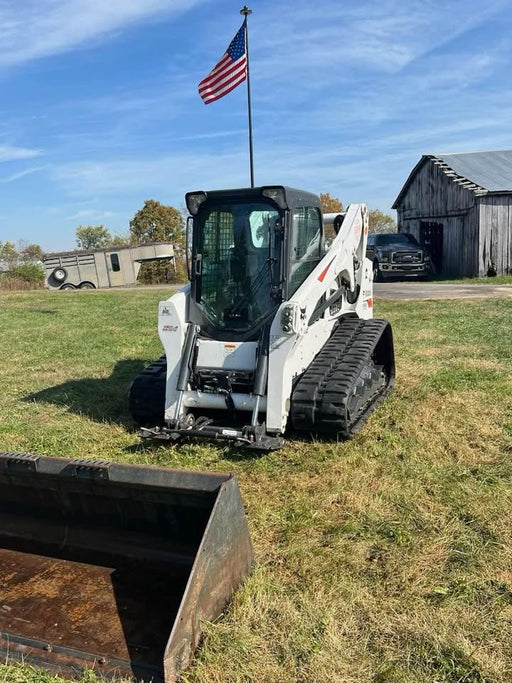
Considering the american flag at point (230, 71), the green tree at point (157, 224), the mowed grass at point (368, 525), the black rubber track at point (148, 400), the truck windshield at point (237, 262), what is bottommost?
the mowed grass at point (368, 525)

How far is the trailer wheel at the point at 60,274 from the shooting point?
3325cm

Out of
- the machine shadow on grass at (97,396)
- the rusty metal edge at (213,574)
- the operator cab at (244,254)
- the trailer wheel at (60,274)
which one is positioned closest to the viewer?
the rusty metal edge at (213,574)

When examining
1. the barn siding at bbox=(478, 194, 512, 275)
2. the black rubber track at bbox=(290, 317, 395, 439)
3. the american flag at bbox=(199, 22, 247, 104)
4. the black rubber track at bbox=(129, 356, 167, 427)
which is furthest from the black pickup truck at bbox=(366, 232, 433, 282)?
the black rubber track at bbox=(129, 356, 167, 427)

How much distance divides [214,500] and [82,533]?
1.01 m

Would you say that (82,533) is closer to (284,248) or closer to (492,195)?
(284,248)

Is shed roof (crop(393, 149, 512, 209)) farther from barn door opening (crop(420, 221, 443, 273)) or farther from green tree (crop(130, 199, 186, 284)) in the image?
green tree (crop(130, 199, 186, 284))

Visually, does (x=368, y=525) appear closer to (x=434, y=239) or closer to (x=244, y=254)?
(x=244, y=254)

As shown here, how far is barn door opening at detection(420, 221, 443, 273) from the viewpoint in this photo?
27.2 meters

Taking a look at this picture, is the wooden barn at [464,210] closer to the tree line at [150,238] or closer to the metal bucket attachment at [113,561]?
the tree line at [150,238]

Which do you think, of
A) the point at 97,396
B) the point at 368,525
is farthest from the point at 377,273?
the point at 368,525

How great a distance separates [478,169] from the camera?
84.9 feet

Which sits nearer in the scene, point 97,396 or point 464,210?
point 97,396

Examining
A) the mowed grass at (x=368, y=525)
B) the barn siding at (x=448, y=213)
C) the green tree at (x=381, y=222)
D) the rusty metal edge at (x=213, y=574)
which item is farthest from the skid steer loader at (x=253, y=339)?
the green tree at (x=381, y=222)

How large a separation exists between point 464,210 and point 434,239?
3.40 metres
